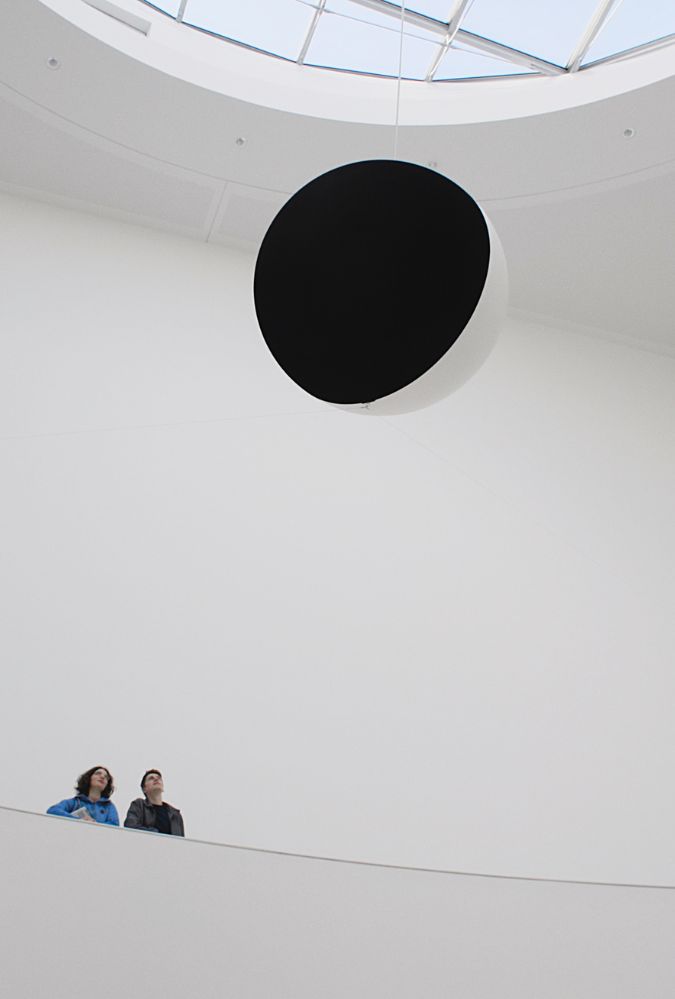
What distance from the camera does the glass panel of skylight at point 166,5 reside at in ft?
32.7

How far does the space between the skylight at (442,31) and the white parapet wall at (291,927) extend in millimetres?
8184

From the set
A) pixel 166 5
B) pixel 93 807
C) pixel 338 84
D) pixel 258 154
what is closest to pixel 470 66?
pixel 338 84

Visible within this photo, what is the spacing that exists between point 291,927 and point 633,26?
927 centimetres

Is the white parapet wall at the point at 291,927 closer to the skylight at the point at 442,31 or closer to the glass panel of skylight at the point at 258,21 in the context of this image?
the skylight at the point at 442,31

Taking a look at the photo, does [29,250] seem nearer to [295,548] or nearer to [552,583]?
[295,548]

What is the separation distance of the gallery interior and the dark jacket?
39.4 inches

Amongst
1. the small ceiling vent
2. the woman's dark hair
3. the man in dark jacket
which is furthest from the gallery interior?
the man in dark jacket

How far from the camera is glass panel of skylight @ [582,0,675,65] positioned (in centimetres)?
952

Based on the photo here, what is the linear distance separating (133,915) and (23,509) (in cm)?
559

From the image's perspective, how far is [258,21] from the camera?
10125mm

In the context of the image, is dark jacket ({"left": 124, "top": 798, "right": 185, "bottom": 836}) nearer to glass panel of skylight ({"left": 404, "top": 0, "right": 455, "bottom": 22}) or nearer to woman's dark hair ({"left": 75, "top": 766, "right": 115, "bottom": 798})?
woman's dark hair ({"left": 75, "top": 766, "right": 115, "bottom": 798})

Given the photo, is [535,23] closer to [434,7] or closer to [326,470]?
[434,7]

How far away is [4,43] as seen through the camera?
8.88 metres

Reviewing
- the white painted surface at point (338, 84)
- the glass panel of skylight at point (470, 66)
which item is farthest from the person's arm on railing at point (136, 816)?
the glass panel of skylight at point (470, 66)
